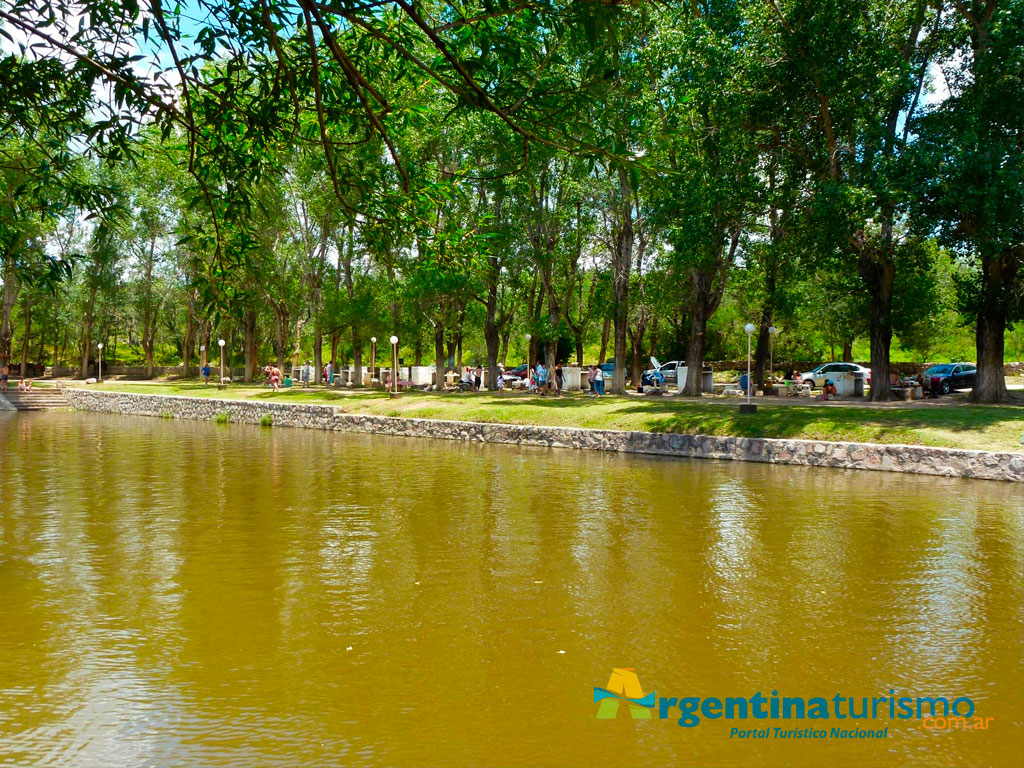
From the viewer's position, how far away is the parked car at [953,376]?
3344 centimetres

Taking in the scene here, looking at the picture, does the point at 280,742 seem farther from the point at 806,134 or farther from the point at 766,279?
the point at 766,279

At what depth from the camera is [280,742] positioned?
4.72 meters

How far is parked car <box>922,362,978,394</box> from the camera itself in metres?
33.4

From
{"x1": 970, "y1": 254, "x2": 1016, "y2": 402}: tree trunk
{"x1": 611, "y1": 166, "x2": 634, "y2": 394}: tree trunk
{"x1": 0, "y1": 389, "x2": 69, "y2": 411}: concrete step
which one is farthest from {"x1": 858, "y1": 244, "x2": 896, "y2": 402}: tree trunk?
{"x1": 0, "y1": 389, "x2": 69, "y2": 411}: concrete step

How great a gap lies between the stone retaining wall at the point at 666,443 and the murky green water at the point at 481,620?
2.45 metres

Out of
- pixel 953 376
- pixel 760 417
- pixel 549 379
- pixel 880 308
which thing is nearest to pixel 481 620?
pixel 760 417

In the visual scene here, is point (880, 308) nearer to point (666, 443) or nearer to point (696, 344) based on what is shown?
point (696, 344)

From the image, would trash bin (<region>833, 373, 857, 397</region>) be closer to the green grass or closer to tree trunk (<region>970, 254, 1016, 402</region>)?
the green grass

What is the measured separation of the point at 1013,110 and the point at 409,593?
2184 cm

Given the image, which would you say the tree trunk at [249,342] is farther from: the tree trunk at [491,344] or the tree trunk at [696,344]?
the tree trunk at [696,344]

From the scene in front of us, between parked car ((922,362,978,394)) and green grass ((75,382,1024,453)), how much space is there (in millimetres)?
8503

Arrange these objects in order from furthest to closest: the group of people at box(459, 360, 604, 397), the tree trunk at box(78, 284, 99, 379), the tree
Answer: the tree trunk at box(78, 284, 99, 379) → the group of people at box(459, 360, 604, 397) → the tree

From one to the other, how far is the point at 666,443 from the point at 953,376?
846 inches

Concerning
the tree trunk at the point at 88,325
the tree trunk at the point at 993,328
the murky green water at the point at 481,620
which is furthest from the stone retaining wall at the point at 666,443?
the tree trunk at the point at 88,325
